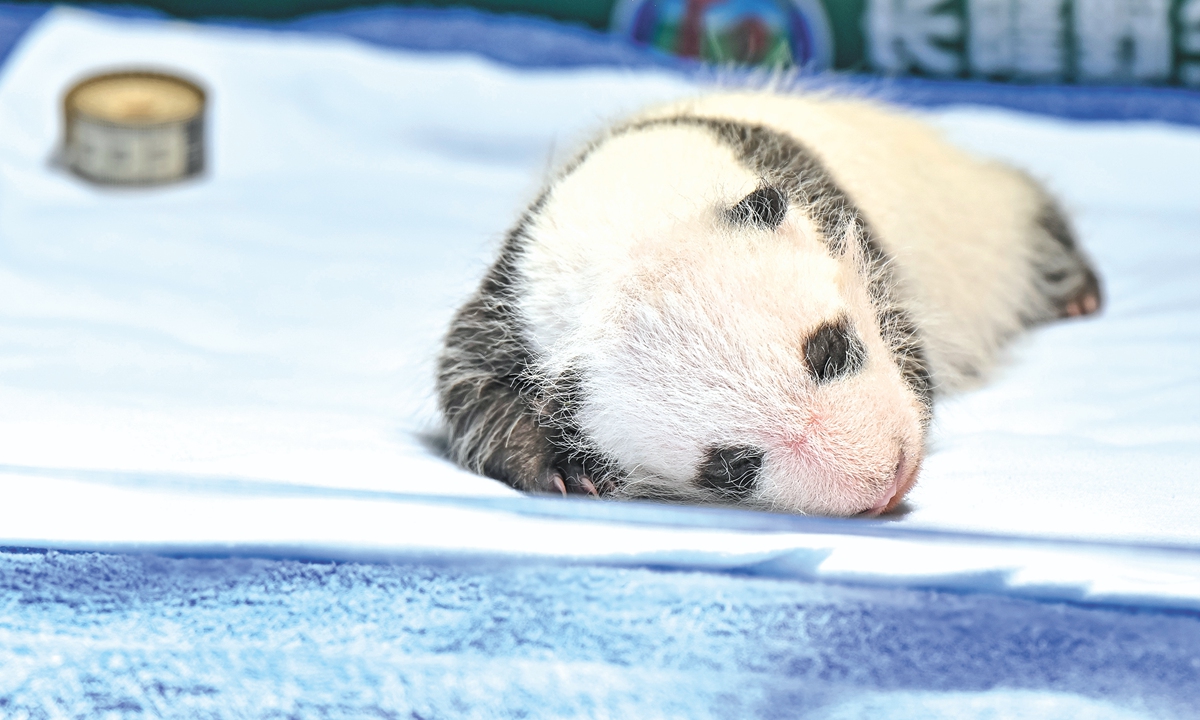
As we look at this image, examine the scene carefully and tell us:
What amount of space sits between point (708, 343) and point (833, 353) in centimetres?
15

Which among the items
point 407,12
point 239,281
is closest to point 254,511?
point 239,281

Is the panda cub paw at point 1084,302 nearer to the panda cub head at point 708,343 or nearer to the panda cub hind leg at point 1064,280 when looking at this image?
the panda cub hind leg at point 1064,280

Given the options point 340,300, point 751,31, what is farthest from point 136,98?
point 751,31

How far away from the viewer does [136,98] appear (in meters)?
2.79

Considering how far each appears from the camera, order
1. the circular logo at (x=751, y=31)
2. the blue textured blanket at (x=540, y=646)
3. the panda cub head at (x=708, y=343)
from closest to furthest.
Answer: the blue textured blanket at (x=540, y=646)
the panda cub head at (x=708, y=343)
the circular logo at (x=751, y=31)

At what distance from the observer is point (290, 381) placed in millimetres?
1979

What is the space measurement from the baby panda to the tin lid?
117cm

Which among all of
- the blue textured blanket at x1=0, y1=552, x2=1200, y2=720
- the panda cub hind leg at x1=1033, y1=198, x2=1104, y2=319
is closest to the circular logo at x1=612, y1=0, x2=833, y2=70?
the panda cub hind leg at x1=1033, y1=198, x2=1104, y2=319

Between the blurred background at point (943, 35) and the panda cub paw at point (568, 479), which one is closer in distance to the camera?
the panda cub paw at point (568, 479)

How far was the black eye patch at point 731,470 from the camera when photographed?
143 cm

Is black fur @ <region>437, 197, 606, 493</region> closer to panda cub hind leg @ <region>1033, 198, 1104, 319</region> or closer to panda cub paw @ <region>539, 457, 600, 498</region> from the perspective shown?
panda cub paw @ <region>539, 457, 600, 498</region>

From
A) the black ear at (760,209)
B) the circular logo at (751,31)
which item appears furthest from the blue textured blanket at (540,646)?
the circular logo at (751,31)

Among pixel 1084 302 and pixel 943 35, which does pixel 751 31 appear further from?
pixel 1084 302

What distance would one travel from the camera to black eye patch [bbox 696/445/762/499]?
143 centimetres
